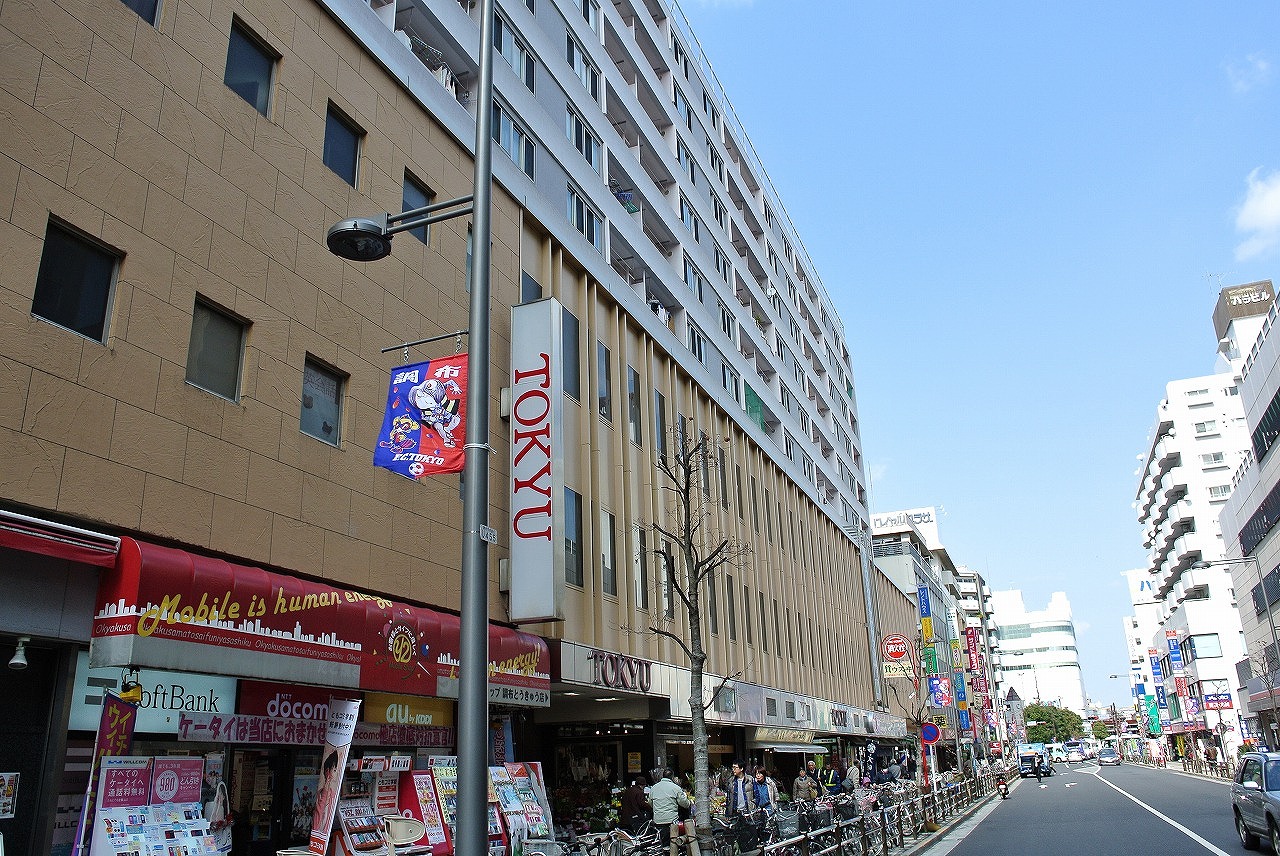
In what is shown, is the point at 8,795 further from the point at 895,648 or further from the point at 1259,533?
the point at 1259,533

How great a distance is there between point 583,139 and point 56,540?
19240 millimetres

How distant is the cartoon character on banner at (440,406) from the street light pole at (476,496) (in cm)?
209

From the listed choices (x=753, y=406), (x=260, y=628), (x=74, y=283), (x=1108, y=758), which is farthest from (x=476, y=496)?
(x=1108, y=758)

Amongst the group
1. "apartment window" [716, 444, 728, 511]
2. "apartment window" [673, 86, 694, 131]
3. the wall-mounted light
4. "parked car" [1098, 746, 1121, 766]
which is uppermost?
"apartment window" [673, 86, 694, 131]

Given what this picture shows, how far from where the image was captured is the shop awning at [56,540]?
7.81m

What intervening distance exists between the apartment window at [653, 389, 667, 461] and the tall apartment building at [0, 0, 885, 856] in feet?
0.41

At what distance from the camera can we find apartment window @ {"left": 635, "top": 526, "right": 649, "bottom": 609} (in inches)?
→ 870

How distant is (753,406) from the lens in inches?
1486

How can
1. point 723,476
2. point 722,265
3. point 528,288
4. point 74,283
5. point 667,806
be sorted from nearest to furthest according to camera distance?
point 74,283, point 667,806, point 528,288, point 723,476, point 722,265

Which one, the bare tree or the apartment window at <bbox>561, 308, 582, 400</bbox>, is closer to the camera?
the bare tree

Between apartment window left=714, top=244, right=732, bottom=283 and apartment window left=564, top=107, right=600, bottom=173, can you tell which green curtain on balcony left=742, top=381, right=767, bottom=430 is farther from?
apartment window left=564, top=107, right=600, bottom=173

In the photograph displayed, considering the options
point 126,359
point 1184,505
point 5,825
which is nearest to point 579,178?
point 126,359

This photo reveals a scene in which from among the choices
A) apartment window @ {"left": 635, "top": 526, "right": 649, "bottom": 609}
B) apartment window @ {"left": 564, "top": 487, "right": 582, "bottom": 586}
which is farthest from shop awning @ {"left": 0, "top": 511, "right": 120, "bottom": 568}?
apartment window @ {"left": 635, "top": 526, "right": 649, "bottom": 609}

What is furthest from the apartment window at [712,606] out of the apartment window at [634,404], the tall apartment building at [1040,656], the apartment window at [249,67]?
the tall apartment building at [1040,656]
